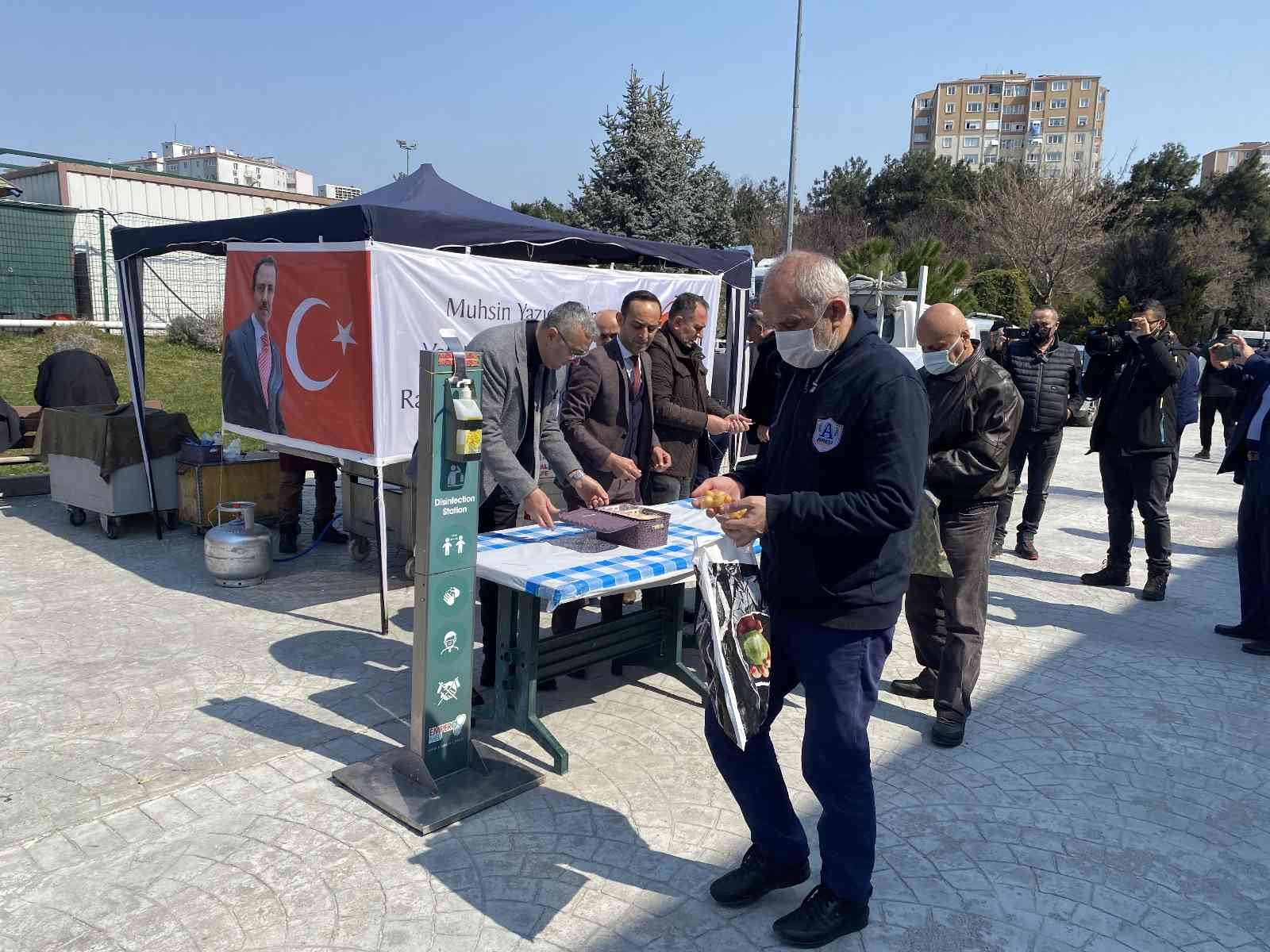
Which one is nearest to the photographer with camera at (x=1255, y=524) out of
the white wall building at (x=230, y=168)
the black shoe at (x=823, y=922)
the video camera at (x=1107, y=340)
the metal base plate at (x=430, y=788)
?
the video camera at (x=1107, y=340)

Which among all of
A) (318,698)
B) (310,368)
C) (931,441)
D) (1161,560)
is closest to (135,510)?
(310,368)

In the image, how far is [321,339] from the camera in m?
5.67

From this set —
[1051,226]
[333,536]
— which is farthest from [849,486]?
[1051,226]

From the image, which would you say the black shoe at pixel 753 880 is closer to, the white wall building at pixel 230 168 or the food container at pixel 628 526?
the food container at pixel 628 526

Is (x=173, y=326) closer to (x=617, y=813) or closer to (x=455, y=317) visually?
(x=455, y=317)

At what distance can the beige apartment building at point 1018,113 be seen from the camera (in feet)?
297

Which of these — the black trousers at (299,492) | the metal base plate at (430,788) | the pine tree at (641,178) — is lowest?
the metal base plate at (430,788)

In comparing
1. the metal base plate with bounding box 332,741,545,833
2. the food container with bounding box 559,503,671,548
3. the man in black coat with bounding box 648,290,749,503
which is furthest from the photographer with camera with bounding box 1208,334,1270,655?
the metal base plate with bounding box 332,741,545,833

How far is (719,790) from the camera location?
11.5ft

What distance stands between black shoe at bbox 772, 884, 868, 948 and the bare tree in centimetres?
2897

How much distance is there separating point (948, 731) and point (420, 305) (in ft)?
12.6

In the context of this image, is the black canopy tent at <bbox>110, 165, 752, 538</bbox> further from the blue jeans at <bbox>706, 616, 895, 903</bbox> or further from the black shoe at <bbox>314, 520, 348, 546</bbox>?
the blue jeans at <bbox>706, 616, 895, 903</bbox>

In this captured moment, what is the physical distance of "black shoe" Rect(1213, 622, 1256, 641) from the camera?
5480 millimetres

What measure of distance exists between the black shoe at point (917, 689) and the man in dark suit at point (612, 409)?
150 centimetres
